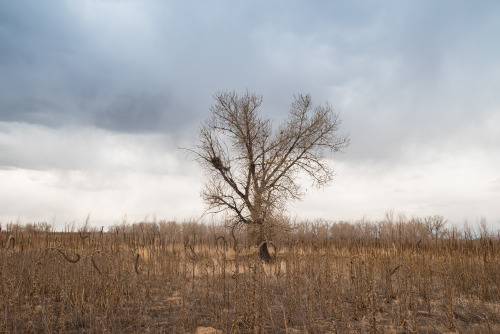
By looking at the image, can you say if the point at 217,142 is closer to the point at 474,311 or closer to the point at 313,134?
the point at 313,134

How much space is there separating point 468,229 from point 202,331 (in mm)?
10644

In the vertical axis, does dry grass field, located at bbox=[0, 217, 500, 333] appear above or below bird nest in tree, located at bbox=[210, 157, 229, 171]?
below

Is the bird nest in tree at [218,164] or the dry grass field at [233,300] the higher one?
the bird nest in tree at [218,164]

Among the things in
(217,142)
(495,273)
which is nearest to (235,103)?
(217,142)

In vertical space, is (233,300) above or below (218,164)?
below

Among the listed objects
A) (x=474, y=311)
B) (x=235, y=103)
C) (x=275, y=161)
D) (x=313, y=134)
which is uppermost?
(x=235, y=103)

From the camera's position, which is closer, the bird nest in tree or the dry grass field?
the dry grass field

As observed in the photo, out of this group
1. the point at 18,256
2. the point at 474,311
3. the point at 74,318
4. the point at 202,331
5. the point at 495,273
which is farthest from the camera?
the point at 495,273

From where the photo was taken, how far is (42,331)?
220 inches

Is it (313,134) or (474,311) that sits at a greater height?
(313,134)

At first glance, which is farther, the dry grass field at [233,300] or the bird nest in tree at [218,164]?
the bird nest in tree at [218,164]

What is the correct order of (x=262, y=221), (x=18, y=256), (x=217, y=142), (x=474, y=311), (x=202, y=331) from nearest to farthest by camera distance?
(x=202, y=331)
(x=474, y=311)
(x=18, y=256)
(x=262, y=221)
(x=217, y=142)

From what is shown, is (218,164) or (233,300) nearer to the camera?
(233,300)

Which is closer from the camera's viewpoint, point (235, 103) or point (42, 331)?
point (42, 331)
